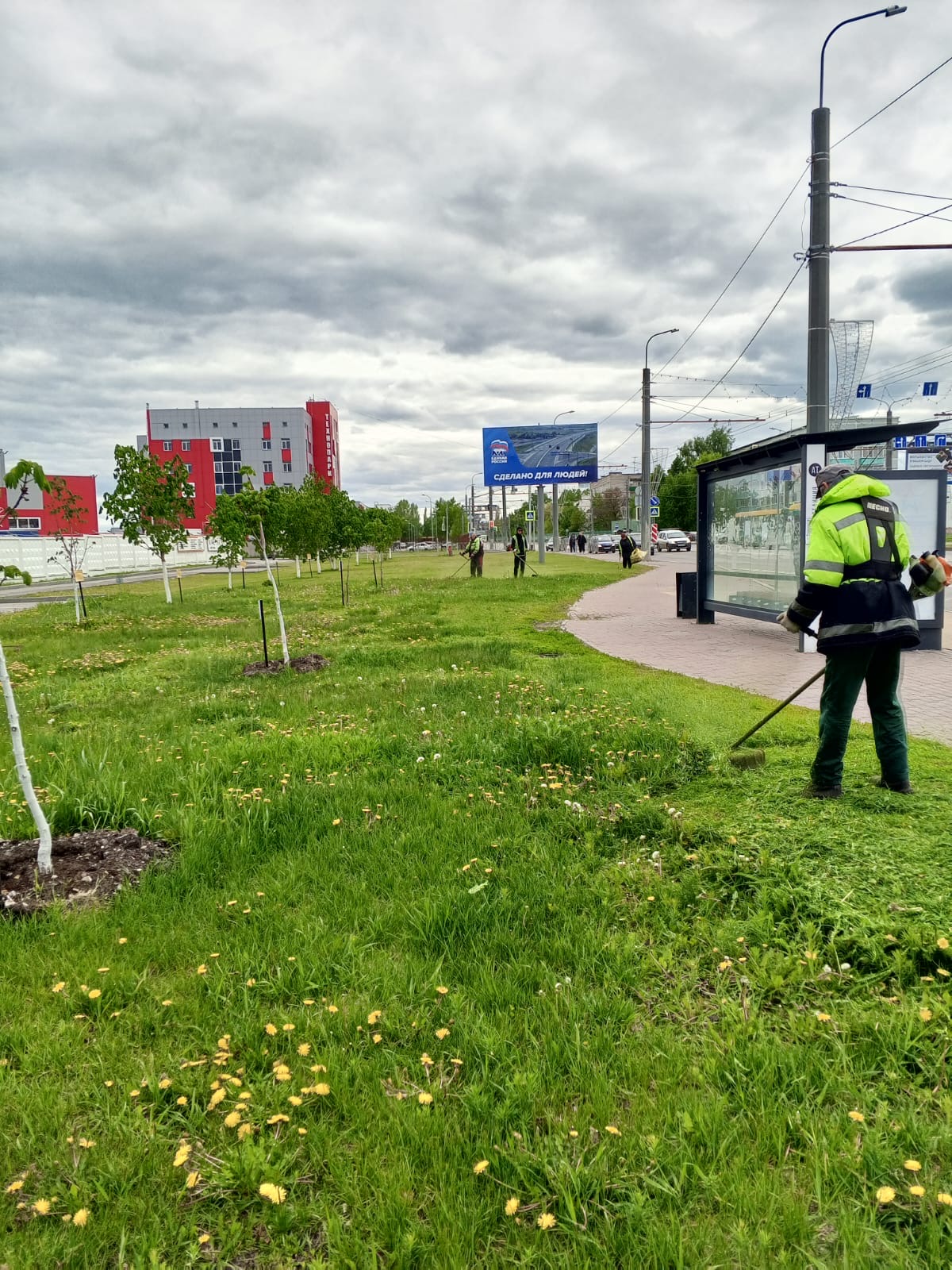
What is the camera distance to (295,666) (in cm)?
989

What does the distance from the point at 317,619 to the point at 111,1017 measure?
1358 cm

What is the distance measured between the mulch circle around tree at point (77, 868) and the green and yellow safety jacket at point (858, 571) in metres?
4.05

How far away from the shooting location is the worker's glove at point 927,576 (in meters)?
4.60

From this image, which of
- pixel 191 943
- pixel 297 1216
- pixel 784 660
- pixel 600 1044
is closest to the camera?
pixel 297 1216

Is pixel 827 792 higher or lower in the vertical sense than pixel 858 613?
lower

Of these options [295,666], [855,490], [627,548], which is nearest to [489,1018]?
Result: [855,490]

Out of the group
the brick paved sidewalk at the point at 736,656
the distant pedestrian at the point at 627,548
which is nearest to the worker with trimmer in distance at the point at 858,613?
the brick paved sidewalk at the point at 736,656

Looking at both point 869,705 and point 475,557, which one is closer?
point 869,705

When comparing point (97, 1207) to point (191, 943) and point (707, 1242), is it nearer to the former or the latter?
point (191, 943)

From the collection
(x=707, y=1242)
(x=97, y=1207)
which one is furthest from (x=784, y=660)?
(x=97, y=1207)

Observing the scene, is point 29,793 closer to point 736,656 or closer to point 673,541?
point 736,656

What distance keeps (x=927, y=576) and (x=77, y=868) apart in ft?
17.2

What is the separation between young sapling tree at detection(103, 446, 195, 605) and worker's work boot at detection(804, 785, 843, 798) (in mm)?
19702

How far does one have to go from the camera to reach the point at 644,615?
51.8 ft
